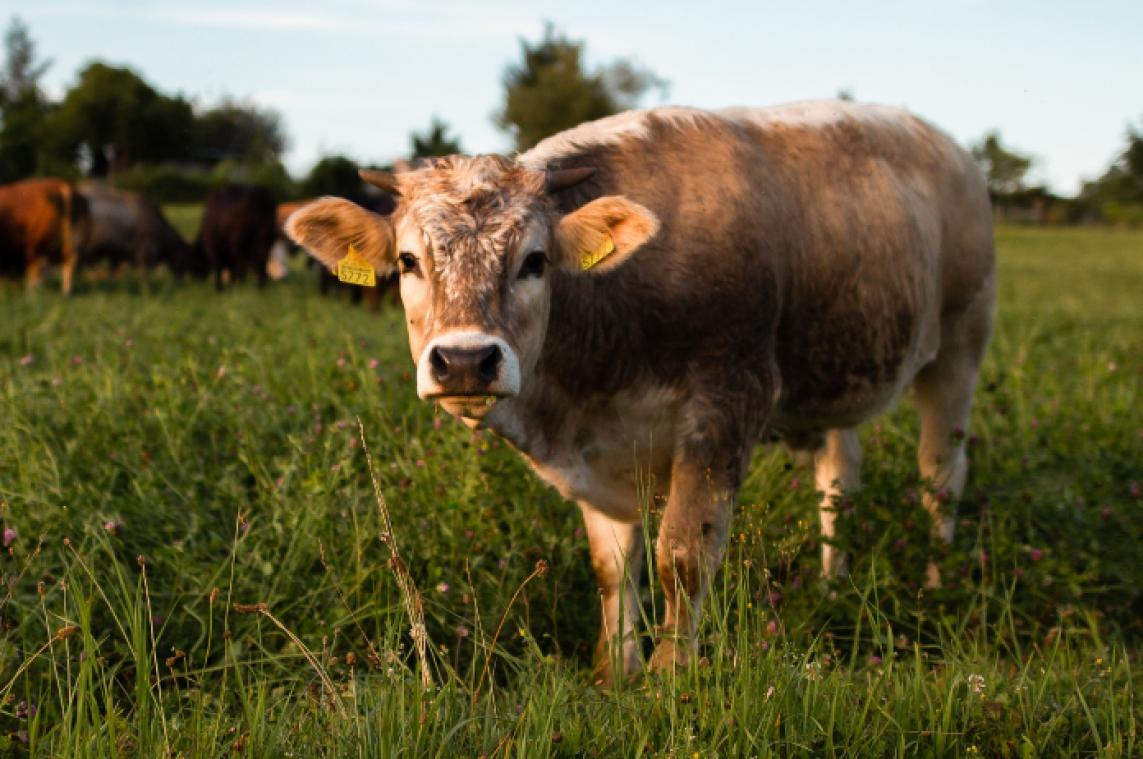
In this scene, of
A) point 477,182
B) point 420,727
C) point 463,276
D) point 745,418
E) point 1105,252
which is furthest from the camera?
point 1105,252

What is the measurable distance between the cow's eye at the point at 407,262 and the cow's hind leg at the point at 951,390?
2929 mm

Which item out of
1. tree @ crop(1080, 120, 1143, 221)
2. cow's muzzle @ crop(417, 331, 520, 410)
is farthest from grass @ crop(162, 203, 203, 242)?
tree @ crop(1080, 120, 1143, 221)

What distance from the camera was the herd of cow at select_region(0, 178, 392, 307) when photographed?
1639 centimetres

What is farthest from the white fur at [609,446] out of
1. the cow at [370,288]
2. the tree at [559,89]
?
the tree at [559,89]

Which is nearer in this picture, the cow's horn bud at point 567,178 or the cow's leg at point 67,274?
the cow's horn bud at point 567,178

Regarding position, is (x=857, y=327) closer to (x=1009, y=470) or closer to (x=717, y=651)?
(x=1009, y=470)

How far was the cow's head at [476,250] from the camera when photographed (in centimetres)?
300

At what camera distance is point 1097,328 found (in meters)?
12.7

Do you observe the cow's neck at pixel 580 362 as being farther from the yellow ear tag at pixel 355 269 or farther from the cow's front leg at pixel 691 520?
the yellow ear tag at pixel 355 269

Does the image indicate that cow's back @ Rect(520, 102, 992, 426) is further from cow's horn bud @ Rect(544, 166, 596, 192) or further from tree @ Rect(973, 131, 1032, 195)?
tree @ Rect(973, 131, 1032, 195)

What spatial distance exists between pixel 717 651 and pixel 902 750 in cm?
48

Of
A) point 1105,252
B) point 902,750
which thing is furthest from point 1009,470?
point 1105,252

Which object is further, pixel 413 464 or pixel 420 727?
pixel 413 464

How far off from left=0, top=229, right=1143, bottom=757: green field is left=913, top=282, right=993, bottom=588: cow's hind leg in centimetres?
22
